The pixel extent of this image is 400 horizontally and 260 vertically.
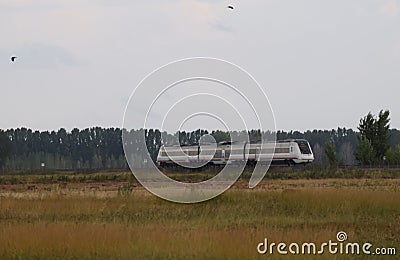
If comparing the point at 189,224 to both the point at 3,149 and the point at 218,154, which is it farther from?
the point at 3,149

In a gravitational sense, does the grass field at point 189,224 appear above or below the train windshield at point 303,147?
below

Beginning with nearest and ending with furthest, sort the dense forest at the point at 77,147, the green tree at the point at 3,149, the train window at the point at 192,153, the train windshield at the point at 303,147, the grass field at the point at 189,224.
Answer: the grass field at the point at 189,224 → the train windshield at the point at 303,147 → the train window at the point at 192,153 → the green tree at the point at 3,149 → the dense forest at the point at 77,147

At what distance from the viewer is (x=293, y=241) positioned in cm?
1505

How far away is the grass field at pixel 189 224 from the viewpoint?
47.8 ft

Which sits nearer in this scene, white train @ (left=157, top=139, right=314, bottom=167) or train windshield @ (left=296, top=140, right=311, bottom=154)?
white train @ (left=157, top=139, right=314, bottom=167)

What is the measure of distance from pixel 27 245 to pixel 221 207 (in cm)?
968

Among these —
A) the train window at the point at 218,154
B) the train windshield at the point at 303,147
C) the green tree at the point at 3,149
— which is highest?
the green tree at the point at 3,149

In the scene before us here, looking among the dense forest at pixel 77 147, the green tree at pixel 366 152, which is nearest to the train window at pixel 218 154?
the green tree at pixel 366 152

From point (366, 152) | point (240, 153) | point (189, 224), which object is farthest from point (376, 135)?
point (189, 224)

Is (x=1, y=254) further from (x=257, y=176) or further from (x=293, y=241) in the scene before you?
(x=257, y=176)

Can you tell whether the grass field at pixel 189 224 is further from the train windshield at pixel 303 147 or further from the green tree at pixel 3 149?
the green tree at pixel 3 149

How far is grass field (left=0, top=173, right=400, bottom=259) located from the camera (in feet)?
47.8

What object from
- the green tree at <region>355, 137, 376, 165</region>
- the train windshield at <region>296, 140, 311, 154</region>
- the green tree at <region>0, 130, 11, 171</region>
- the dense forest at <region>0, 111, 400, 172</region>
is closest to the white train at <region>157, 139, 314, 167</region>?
the train windshield at <region>296, 140, 311, 154</region>

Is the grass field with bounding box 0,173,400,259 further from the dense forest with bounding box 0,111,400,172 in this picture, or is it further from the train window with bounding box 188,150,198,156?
the dense forest with bounding box 0,111,400,172
